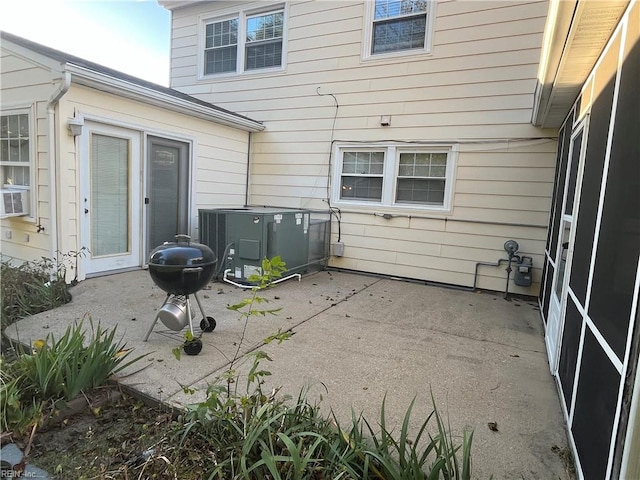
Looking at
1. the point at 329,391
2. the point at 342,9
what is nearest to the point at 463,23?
the point at 342,9

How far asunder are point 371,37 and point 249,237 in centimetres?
378

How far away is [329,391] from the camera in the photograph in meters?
2.46

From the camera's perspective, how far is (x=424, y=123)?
5.65 metres

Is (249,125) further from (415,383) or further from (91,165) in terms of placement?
(415,383)

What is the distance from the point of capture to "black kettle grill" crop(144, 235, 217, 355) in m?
2.87

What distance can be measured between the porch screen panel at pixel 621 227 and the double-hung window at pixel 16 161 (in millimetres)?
5715

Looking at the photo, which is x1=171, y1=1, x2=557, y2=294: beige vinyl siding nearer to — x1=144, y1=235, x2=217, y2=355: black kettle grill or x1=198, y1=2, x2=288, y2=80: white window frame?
x1=198, y1=2, x2=288, y2=80: white window frame

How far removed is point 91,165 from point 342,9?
4527 mm

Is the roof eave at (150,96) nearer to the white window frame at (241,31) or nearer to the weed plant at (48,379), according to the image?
the white window frame at (241,31)

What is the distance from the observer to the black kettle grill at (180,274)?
113 inches

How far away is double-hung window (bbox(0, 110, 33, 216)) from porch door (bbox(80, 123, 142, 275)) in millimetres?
711

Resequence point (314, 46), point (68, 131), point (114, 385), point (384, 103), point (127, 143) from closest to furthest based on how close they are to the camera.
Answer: point (114, 385) → point (68, 131) → point (127, 143) → point (384, 103) → point (314, 46)

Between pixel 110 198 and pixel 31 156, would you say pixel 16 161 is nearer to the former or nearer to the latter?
pixel 31 156

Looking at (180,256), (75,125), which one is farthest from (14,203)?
(180,256)
